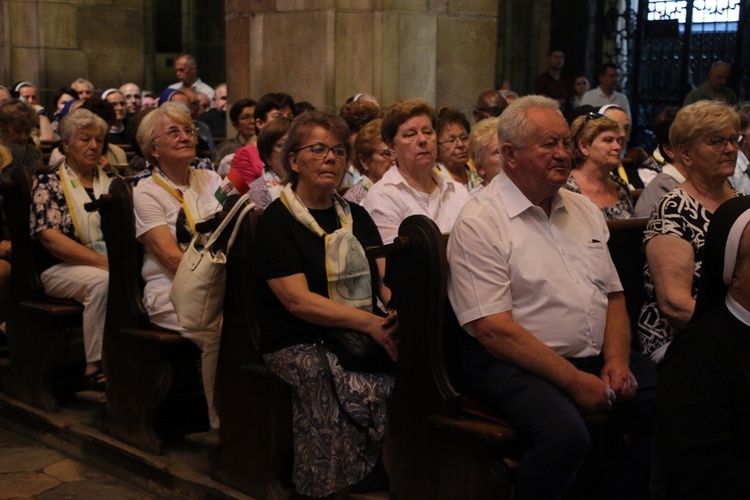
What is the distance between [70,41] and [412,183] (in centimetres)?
1036

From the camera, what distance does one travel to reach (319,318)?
3.70m

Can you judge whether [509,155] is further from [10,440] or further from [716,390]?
[10,440]

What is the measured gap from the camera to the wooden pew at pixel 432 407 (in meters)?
3.24

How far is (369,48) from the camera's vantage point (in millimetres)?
7984

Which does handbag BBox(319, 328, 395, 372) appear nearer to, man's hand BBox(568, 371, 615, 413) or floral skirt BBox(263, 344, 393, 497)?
floral skirt BBox(263, 344, 393, 497)

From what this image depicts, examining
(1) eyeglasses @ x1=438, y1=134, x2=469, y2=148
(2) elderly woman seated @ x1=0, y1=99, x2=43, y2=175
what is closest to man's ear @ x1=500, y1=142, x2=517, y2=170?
(1) eyeglasses @ x1=438, y1=134, x2=469, y2=148

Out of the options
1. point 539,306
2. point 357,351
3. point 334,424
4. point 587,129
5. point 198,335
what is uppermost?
point 587,129

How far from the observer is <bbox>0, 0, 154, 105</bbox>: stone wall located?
13.9 m

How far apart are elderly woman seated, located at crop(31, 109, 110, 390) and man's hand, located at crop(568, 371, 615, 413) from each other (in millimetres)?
2545

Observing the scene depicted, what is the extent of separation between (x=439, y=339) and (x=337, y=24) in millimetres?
4973

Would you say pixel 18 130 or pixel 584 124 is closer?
pixel 584 124

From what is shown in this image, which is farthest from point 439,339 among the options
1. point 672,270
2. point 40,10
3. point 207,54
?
point 207,54

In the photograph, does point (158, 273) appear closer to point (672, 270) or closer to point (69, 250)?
point (69, 250)

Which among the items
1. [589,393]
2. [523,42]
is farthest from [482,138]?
[523,42]
